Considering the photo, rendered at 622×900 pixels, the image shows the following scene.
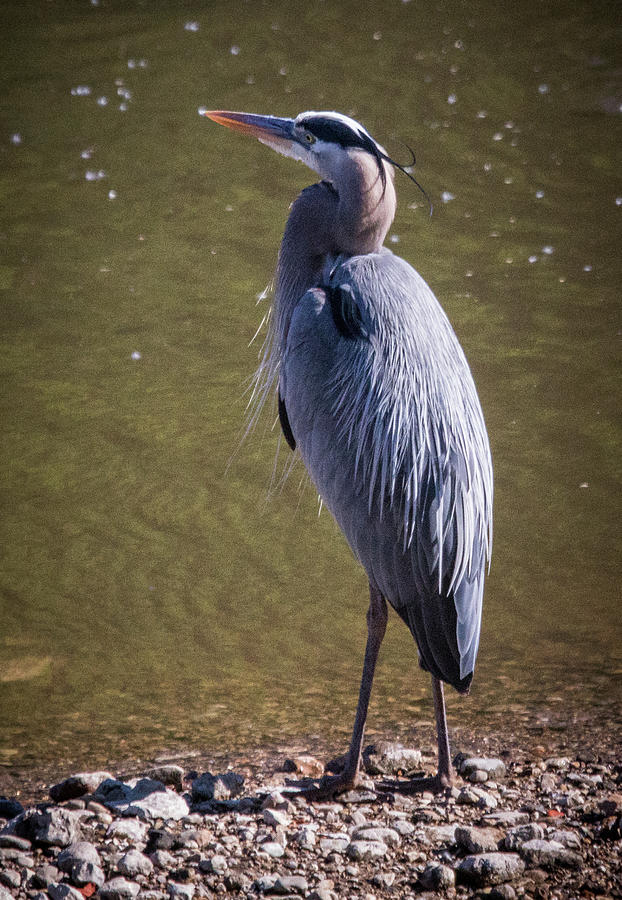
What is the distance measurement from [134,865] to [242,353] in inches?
162

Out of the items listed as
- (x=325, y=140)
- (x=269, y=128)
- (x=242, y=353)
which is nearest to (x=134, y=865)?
(x=325, y=140)

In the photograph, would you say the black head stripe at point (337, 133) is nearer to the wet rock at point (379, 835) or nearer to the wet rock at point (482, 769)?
the wet rock at point (482, 769)

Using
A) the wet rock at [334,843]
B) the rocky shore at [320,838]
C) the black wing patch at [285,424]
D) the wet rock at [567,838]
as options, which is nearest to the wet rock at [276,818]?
the rocky shore at [320,838]

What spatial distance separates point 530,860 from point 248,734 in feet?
4.33

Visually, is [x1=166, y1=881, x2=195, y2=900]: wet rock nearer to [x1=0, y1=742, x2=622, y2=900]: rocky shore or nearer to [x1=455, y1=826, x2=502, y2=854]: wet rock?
[x1=0, y1=742, x2=622, y2=900]: rocky shore

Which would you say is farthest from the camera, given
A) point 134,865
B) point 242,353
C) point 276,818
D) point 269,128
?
point 242,353

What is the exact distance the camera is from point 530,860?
2596 mm

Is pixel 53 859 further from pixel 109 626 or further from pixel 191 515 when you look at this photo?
pixel 191 515

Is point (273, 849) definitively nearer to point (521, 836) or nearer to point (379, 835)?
point (379, 835)

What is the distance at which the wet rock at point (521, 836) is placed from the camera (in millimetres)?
2641

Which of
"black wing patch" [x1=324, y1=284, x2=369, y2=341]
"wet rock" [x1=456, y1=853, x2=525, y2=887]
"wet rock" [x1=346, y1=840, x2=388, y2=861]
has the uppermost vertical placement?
"black wing patch" [x1=324, y1=284, x2=369, y2=341]

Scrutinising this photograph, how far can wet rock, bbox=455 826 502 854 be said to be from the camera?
264 cm

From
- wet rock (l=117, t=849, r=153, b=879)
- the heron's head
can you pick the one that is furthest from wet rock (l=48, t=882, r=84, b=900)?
the heron's head

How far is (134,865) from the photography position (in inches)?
101
